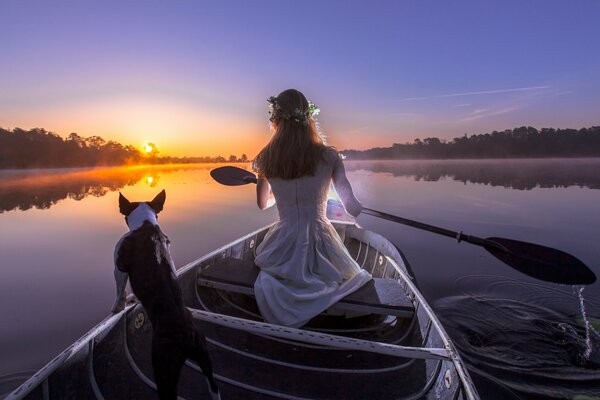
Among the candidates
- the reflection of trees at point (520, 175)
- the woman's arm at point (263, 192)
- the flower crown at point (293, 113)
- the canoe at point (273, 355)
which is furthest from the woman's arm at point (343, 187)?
the reflection of trees at point (520, 175)

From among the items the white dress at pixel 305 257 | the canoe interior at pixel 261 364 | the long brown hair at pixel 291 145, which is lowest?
the canoe interior at pixel 261 364

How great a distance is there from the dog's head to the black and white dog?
15 millimetres

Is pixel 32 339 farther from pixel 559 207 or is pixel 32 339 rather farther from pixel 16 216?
pixel 559 207

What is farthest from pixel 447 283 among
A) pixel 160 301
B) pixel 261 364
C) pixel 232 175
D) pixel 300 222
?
pixel 160 301

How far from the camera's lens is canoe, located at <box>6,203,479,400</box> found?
5.81 ft

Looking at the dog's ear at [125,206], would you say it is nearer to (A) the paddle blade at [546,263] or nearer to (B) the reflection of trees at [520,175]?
(A) the paddle blade at [546,263]

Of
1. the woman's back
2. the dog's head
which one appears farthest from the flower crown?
the dog's head

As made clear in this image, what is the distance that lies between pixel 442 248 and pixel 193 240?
7681 mm

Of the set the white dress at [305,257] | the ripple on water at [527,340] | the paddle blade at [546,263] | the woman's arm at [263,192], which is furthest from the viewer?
the ripple on water at [527,340]

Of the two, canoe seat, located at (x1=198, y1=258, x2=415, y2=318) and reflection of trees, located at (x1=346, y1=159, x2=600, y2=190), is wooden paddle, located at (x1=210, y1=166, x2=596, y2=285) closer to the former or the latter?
canoe seat, located at (x1=198, y1=258, x2=415, y2=318)

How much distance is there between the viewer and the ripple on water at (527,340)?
3186 millimetres

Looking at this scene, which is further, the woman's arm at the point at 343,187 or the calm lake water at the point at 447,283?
the calm lake water at the point at 447,283

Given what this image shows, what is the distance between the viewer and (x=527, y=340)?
12.7 feet

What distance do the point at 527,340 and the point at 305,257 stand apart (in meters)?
3.26
